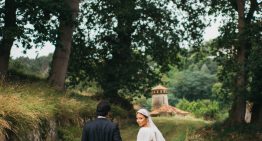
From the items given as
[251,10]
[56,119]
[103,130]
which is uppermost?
[251,10]

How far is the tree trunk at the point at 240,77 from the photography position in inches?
931

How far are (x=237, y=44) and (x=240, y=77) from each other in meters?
1.77

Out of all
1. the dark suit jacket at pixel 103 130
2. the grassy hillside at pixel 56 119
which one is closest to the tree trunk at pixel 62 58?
the grassy hillside at pixel 56 119

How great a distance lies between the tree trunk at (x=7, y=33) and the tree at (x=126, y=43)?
10.6 meters

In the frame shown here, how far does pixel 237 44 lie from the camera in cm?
2472

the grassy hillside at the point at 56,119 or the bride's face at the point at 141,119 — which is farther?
the grassy hillside at the point at 56,119

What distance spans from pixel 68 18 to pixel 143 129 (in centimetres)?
1292

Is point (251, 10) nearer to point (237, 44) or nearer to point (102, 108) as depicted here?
point (237, 44)

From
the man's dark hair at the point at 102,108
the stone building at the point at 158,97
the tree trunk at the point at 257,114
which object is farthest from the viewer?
the stone building at the point at 158,97

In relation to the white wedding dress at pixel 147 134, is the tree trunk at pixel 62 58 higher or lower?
higher

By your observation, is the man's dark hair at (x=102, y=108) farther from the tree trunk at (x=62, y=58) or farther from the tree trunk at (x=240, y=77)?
the tree trunk at (x=240, y=77)

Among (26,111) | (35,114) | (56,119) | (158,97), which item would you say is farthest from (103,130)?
(158,97)

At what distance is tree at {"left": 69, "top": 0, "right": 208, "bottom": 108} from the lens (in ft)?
97.9

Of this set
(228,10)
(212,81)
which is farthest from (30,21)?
(212,81)
